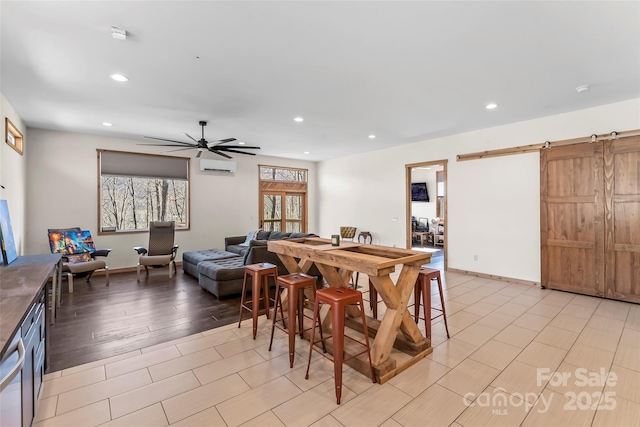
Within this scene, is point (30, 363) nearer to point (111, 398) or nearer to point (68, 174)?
point (111, 398)

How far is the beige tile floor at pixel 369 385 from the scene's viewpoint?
1884 millimetres

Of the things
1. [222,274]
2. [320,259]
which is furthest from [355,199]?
[320,259]

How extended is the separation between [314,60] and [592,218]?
455 cm

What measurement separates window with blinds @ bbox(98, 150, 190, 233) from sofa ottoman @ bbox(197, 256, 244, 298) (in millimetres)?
2787

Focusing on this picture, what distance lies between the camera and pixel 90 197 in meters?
5.78

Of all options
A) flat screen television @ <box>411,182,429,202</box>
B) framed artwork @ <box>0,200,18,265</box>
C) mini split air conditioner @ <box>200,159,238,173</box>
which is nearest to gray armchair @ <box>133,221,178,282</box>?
mini split air conditioner @ <box>200,159,238,173</box>

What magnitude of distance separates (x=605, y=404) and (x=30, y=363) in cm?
371

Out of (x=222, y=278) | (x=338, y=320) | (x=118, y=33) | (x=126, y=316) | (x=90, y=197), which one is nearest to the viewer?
(x=338, y=320)

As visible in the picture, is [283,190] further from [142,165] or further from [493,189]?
[493,189]

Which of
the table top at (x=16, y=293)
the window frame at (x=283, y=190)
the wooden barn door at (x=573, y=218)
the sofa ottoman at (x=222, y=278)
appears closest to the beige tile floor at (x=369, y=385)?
the table top at (x=16, y=293)

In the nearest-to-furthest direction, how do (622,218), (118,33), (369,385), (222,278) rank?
(369,385), (118,33), (622,218), (222,278)

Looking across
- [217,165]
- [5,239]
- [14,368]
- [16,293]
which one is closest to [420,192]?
[217,165]

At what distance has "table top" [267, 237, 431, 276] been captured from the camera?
7.08 ft

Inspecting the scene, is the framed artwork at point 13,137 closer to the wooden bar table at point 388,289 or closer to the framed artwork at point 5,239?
the framed artwork at point 5,239
